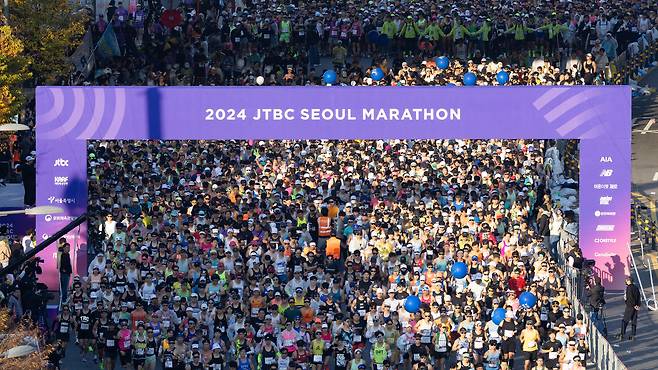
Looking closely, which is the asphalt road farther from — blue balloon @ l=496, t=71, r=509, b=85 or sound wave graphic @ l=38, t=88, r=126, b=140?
sound wave graphic @ l=38, t=88, r=126, b=140

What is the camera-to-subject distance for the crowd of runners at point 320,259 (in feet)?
126

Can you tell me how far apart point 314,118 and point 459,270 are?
5178 millimetres

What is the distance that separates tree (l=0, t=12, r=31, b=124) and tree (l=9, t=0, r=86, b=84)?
196 centimetres

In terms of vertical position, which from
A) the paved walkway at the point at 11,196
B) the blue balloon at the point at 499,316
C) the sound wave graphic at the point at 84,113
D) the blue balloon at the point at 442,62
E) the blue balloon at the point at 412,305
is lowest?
the blue balloon at the point at 499,316

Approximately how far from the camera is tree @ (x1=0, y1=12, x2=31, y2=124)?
50.0 meters

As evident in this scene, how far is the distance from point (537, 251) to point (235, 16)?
1845 centimetres

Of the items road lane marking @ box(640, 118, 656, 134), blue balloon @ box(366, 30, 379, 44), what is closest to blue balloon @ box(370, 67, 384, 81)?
blue balloon @ box(366, 30, 379, 44)

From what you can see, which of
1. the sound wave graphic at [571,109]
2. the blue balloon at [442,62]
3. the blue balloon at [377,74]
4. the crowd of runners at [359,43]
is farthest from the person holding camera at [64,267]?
the blue balloon at [442,62]

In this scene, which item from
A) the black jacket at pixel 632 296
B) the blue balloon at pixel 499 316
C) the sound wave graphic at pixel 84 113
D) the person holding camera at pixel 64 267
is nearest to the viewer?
the blue balloon at pixel 499 316

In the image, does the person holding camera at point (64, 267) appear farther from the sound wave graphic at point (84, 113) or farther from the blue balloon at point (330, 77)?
the blue balloon at point (330, 77)

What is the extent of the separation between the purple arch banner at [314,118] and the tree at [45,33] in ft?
36.2

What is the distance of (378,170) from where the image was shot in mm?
47531

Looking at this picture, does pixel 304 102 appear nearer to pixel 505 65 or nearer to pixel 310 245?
pixel 310 245

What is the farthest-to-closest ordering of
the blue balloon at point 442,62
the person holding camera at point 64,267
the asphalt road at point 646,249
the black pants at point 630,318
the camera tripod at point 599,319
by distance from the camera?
the blue balloon at point 442,62 < the person holding camera at point 64,267 < the camera tripod at point 599,319 < the black pants at point 630,318 < the asphalt road at point 646,249
